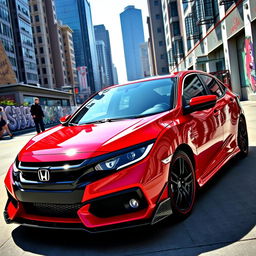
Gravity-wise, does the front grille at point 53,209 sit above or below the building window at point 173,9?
below

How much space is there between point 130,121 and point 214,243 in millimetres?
1364

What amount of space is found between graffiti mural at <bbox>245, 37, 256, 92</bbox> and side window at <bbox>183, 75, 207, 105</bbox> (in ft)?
48.0

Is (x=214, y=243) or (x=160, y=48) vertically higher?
(x=160, y=48)

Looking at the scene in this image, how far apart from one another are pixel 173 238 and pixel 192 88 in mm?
1984

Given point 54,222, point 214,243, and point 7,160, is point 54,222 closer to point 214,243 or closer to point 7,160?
point 214,243

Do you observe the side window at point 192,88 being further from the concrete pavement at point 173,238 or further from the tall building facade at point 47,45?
Answer: the tall building facade at point 47,45

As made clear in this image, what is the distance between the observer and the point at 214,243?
2504 millimetres

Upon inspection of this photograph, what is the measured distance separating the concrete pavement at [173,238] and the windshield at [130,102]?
1175mm

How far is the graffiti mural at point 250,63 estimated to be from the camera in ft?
57.5

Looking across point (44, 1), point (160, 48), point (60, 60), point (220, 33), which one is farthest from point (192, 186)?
point (44, 1)

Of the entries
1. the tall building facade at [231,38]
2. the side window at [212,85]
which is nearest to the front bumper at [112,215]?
the side window at [212,85]

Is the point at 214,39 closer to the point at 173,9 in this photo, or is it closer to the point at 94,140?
the point at 94,140

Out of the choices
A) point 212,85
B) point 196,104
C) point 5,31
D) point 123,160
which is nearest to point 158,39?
point 5,31

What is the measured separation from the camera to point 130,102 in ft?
12.5
